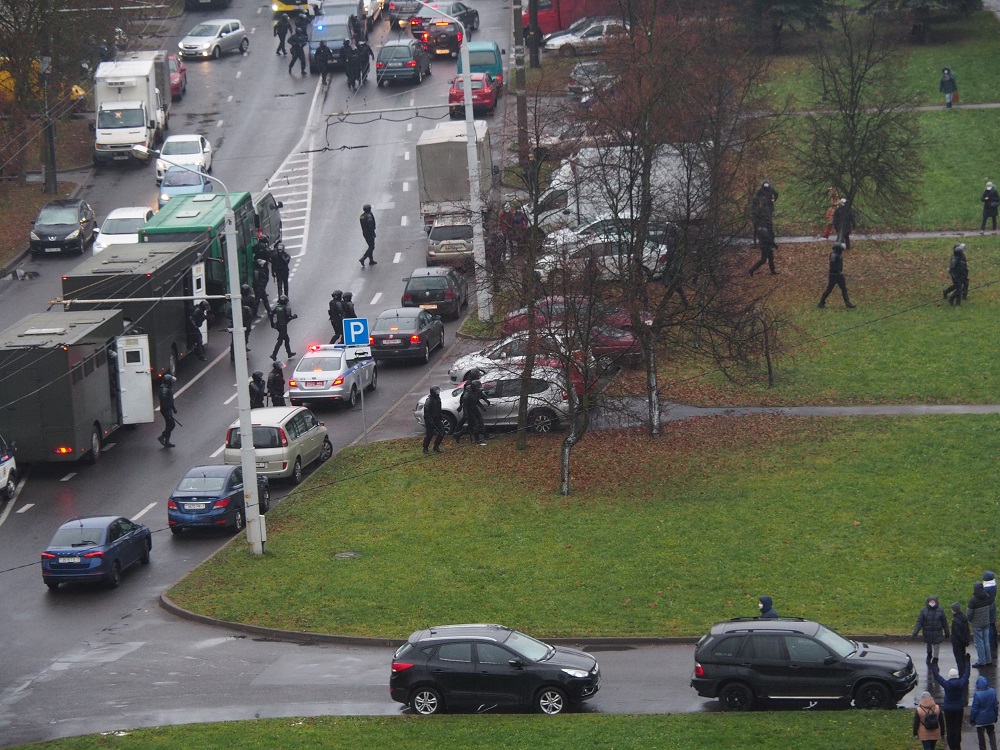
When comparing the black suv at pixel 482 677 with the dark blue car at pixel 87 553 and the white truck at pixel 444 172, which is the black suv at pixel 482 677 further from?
the white truck at pixel 444 172

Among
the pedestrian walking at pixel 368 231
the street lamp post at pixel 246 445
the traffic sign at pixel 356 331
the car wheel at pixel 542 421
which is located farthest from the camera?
the pedestrian walking at pixel 368 231

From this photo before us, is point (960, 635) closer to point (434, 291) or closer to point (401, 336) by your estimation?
point (401, 336)

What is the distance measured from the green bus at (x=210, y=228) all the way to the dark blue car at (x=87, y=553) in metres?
14.8

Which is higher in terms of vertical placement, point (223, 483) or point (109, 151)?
point (109, 151)

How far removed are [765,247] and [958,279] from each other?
6.09 metres

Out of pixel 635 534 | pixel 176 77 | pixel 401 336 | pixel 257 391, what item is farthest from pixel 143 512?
pixel 176 77

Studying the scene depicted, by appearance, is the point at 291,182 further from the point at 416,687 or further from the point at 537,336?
the point at 416,687

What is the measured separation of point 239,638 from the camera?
2591 centimetres

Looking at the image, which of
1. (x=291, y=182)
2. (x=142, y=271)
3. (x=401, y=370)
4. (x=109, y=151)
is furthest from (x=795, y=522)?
(x=109, y=151)

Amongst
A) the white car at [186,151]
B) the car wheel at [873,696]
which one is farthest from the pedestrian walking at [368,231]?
the car wheel at [873,696]

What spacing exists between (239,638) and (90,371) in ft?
38.2

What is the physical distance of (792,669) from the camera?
69.3 ft

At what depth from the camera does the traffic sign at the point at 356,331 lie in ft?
115

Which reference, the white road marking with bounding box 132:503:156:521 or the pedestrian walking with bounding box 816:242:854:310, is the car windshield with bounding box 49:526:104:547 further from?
the pedestrian walking with bounding box 816:242:854:310
